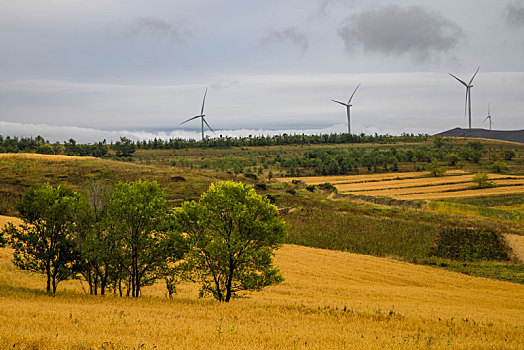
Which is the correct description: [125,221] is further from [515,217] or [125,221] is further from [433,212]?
[515,217]

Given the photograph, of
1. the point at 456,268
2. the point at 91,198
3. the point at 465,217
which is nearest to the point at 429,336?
the point at 91,198

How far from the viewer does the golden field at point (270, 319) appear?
15.5 metres

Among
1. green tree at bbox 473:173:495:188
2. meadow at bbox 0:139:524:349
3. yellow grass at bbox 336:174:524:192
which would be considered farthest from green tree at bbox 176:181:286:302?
green tree at bbox 473:173:495:188

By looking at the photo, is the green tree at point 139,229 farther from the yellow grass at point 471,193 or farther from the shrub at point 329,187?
the shrub at point 329,187

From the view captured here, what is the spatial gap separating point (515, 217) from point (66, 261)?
78.7 meters

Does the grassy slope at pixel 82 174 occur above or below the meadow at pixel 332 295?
above

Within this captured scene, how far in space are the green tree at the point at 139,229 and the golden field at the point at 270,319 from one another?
10.3ft

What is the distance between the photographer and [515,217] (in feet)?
274

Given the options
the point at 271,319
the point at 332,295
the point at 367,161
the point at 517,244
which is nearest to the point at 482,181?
the point at 367,161

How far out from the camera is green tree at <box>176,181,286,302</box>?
30016mm

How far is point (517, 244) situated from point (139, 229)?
5082 centimetres

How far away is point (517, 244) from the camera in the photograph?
60062 mm

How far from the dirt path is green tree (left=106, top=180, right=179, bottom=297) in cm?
4266

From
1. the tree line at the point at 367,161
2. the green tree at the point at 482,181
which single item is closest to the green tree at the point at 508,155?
the tree line at the point at 367,161
